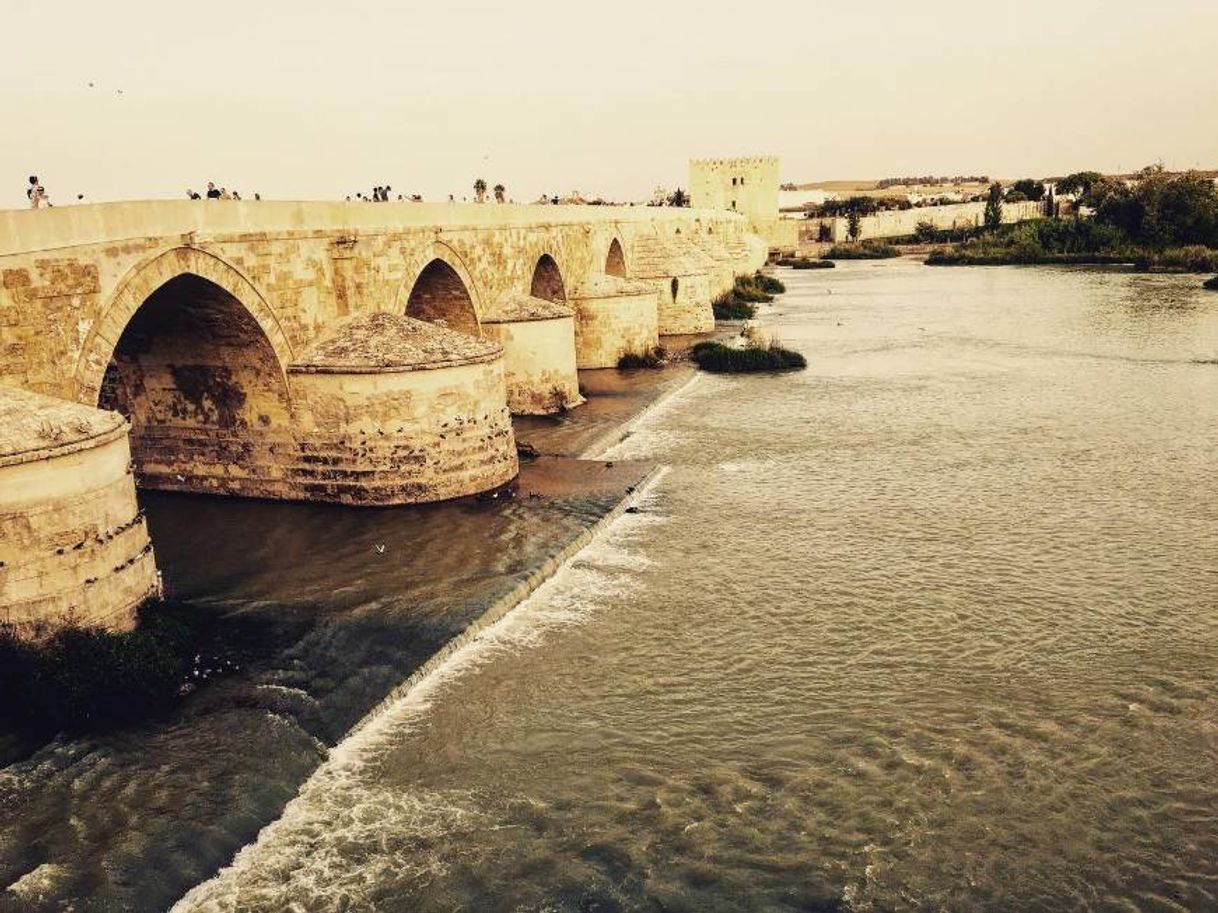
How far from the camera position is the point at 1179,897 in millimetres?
6027

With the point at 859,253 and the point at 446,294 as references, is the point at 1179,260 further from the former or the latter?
the point at 446,294

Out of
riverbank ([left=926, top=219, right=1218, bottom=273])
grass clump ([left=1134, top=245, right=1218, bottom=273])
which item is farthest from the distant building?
grass clump ([left=1134, top=245, right=1218, bottom=273])

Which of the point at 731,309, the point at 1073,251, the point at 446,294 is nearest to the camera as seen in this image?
the point at 446,294

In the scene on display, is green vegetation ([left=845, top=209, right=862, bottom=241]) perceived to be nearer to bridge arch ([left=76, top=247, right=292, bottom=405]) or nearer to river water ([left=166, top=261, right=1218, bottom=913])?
river water ([left=166, top=261, right=1218, bottom=913])

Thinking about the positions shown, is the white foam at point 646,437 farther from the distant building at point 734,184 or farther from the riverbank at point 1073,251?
the distant building at point 734,184

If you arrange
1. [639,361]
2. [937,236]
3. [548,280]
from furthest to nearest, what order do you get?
[937,236] < [639,361] < [548,280]

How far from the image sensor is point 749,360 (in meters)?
25.0

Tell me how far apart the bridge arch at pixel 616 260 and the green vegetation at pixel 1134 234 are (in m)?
33.7

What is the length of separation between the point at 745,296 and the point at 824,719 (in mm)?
36852

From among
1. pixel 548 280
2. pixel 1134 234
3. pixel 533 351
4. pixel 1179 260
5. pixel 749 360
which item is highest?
pixel 1134 234

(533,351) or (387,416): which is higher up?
(533,351)

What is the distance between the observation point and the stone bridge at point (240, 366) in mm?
7969

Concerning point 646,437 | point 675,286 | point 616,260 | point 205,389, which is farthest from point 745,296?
point 205,389

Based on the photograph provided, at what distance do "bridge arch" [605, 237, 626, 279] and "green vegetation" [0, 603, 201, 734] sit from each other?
25128 mm
